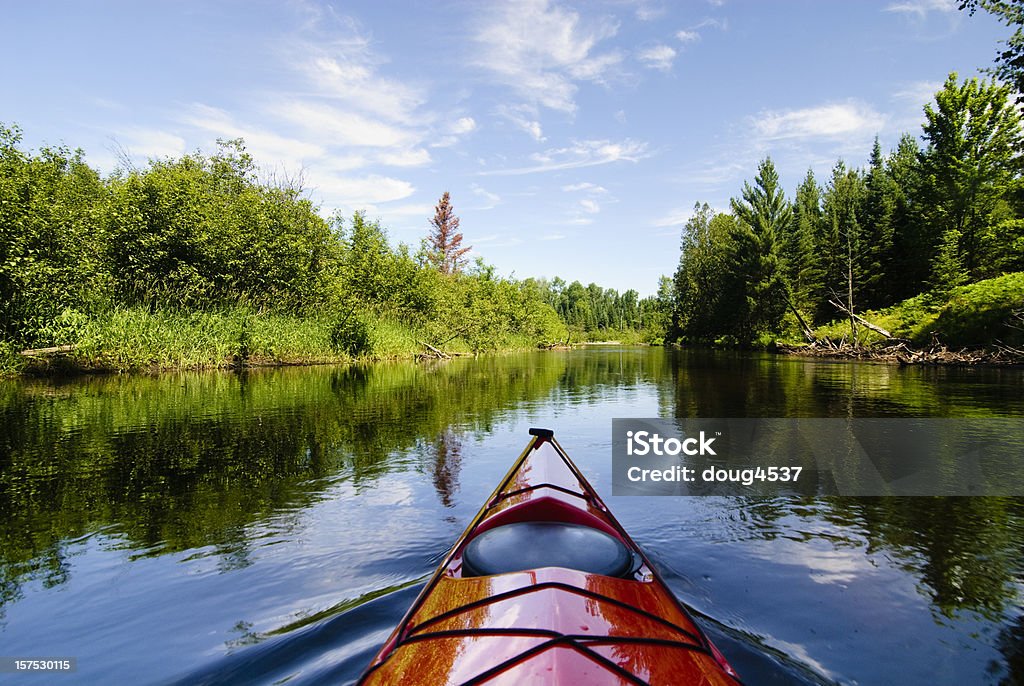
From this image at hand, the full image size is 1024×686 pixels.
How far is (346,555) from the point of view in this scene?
4.43 metres

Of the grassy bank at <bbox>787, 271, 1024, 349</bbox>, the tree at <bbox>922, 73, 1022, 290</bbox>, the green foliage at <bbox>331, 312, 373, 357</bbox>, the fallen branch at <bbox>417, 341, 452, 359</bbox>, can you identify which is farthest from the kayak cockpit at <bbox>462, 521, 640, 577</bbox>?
the tree at <bbox>922, 73, 1022, 290</bbox>

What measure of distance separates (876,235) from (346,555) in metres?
50.4

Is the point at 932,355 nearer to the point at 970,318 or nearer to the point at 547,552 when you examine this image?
the point at 970,318

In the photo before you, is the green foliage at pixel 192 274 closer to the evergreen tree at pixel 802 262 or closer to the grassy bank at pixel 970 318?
the grassy bank at pixel 970 318

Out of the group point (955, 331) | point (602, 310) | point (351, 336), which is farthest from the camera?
point (602, 310)

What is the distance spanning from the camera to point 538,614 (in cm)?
201

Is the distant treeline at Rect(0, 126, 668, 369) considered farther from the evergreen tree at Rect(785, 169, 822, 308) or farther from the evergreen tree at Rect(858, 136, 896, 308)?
the evergreen tree at Rect(858, 136, 896, 308)

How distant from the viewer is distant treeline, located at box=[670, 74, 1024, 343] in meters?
30.7

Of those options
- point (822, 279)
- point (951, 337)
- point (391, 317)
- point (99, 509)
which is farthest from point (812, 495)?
point (822, 279)

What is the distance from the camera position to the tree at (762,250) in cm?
4650

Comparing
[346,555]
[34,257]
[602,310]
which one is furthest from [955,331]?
[602,310]

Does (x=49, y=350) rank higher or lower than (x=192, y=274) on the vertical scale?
lower

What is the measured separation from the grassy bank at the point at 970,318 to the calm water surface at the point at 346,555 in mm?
20680

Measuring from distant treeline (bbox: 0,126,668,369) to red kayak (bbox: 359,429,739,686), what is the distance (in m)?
17.7
